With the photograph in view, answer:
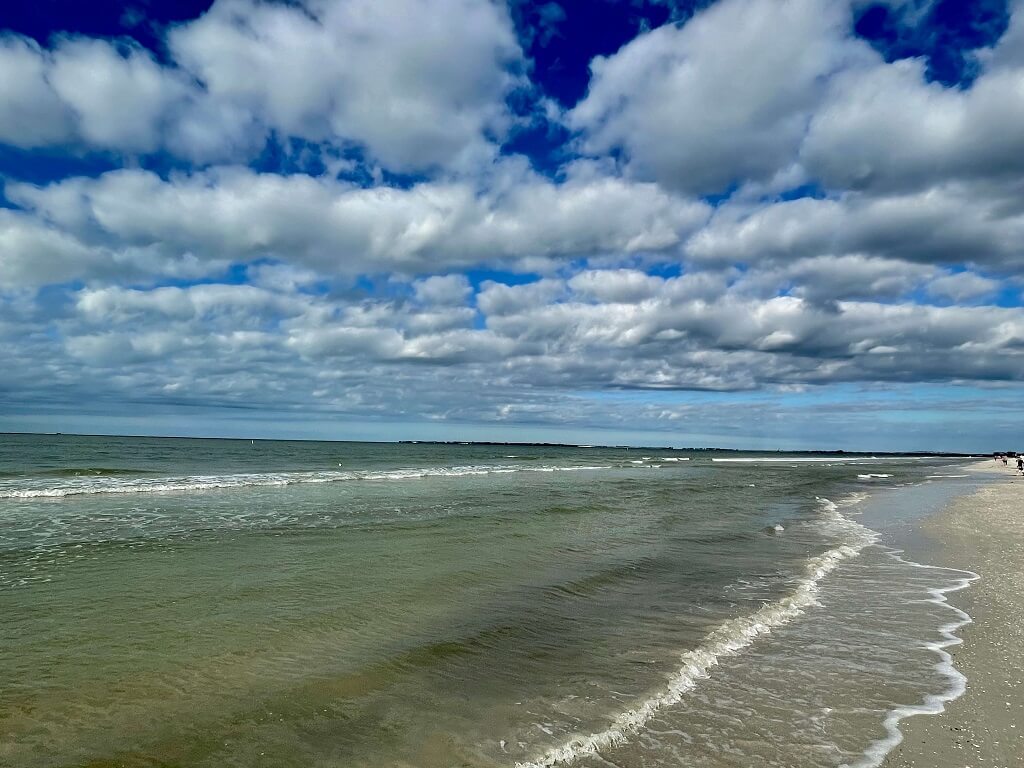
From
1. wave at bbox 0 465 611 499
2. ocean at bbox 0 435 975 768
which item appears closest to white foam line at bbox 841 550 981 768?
ocean at bbox 0 435 975 768

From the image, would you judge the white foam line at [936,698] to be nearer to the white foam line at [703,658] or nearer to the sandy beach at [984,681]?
the sandy beach at [984,681]

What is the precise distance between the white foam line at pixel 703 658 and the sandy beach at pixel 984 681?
82.4 inches

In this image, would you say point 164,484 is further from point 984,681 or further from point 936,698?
point 984,681

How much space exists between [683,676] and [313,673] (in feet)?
14.2

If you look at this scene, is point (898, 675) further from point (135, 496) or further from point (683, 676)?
point (135, 496)

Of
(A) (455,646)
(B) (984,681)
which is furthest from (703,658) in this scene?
(A) (455,646)

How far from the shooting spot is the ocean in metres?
5.59

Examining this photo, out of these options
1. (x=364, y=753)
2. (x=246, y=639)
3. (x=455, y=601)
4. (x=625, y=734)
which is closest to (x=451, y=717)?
(x=364, y=753)

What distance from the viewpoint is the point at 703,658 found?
7871 mm

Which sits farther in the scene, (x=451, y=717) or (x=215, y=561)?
(x=215, y=561)

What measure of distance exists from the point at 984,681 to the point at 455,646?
6.14 m

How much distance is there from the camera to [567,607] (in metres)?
10.5

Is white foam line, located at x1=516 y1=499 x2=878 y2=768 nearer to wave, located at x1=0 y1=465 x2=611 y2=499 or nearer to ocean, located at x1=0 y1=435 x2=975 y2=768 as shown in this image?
ocean, located at x1=0 y1=435 x2=975 y2=768

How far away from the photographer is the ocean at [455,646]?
5.59 m
